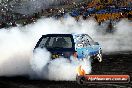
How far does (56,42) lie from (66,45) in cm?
57

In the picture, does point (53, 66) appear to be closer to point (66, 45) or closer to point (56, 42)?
point (66, 45)

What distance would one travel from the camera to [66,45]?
12133 millimetres

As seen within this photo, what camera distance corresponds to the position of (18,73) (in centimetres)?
1305

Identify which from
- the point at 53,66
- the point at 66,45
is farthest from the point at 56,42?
the point at 53,66

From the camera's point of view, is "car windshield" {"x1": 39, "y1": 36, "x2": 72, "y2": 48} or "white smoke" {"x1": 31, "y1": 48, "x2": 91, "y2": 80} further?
"car windshield" {"x1": 39, "y1": 36, "x2": 72, "y2": 48}

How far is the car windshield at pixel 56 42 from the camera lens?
1223cm

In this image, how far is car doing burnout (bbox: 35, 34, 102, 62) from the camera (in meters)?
11.8

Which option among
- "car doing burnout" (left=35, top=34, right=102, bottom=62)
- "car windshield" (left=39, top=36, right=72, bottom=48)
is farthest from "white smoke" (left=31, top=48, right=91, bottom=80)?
"car windshield" (left=39, top=36, right=72, bottom=48)

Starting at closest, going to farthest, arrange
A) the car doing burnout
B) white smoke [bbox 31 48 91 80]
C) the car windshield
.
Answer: white smoke [bbox 31 48 91 80] → the car doing burnout → the car windshield

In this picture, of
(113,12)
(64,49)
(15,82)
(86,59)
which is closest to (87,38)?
(86,59)

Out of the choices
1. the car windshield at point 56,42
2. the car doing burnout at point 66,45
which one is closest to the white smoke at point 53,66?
the car doing burnout at point 66,45

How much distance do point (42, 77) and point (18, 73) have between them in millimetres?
1469

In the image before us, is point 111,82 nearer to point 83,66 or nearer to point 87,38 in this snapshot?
point 83,66

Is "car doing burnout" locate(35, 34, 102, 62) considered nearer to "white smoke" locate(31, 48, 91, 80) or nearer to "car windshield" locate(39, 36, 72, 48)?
"car windshield" locate(39, 36, 72, 48)
